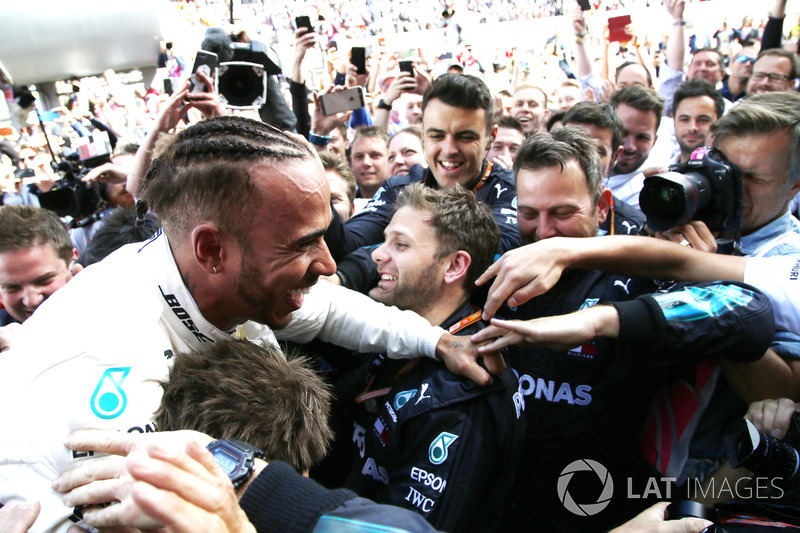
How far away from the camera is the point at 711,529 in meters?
1.16

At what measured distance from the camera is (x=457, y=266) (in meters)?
2.15

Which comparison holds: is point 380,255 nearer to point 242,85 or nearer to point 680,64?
point 242,85

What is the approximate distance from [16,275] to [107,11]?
19.3 metres

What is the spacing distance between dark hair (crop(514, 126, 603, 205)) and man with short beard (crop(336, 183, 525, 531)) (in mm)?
297

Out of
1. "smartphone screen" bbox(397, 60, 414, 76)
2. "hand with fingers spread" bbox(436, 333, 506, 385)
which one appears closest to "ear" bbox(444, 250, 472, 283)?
"hand with fingers spread" bbox(436, 333, 506, 385)

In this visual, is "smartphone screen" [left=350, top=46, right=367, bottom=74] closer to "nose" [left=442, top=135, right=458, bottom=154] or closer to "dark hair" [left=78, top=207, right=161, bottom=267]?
"nose" [left=442, top=135, right=458, bottom=154]

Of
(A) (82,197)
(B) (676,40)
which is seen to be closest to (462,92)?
(A) (82,197)

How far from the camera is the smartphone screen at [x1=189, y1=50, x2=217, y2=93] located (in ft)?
8.61

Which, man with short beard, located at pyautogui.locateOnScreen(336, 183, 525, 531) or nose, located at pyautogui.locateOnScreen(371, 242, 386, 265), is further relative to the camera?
nose, located at pyautogui.locateOnScreen(371, 242, 386, 265)

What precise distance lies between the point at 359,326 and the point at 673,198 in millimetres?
1180

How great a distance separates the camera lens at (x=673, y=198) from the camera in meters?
1.78

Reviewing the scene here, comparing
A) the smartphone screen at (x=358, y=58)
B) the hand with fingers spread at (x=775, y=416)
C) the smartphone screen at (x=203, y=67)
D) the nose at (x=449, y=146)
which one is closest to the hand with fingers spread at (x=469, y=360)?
the hand with fingers spread at (x=775, y=416)

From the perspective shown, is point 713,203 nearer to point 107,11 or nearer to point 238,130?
point 238,130

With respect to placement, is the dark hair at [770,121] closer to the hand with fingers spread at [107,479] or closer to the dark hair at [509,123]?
the hand with fingers spread at [107,479]
